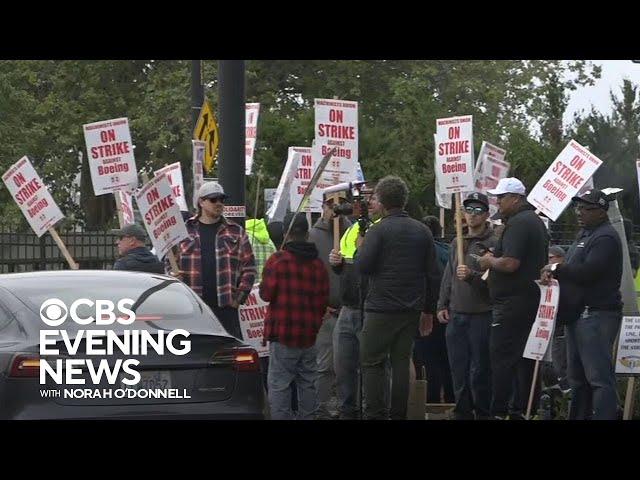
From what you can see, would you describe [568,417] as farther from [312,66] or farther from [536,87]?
[536,87]

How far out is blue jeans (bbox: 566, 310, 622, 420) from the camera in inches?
495

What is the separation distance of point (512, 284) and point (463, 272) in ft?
1.96

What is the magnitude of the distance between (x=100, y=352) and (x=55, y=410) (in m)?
0.42

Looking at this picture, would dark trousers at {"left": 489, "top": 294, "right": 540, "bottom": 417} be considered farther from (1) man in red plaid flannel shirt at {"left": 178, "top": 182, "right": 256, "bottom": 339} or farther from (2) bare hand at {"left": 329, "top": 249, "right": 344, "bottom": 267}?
(1) man in red plaid flannel shirt at {"left": 178, "top": 182, "right": 256, "bottom": 339}

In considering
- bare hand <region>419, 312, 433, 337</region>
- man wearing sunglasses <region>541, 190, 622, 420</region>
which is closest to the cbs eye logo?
bare hand <region>419, 312, 433, 337</region>

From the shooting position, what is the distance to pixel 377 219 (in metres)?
13.8

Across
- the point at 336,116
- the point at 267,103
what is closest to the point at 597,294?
the point at 336,116

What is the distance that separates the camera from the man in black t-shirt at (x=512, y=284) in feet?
43.4

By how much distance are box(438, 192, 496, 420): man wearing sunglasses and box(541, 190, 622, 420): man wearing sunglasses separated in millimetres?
991

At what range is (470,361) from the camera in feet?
45.2

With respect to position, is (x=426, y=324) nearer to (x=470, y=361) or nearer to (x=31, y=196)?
(x=470, y=361)
